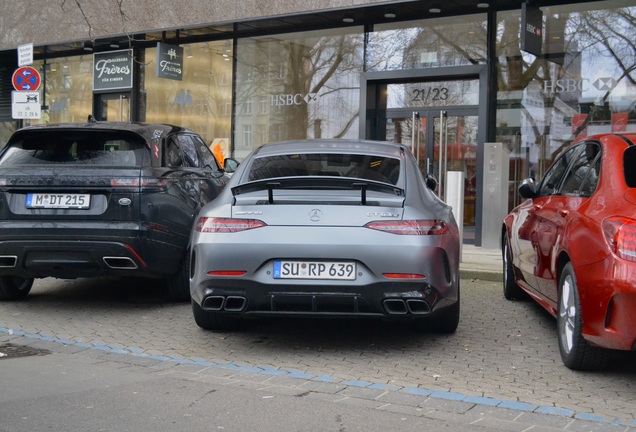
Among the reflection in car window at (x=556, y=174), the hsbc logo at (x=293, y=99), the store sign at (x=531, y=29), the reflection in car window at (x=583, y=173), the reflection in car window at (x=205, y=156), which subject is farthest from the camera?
the hsbc logo at (x=293, y=99)

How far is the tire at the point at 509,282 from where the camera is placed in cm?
813

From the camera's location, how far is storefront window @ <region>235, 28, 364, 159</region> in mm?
15156

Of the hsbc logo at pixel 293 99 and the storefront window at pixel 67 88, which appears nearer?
the hsbc logo at pixel 293 99

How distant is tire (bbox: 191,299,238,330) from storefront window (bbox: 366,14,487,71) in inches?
335

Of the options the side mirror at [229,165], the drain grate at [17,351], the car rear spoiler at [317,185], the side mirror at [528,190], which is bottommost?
the drain grate at [17,351]

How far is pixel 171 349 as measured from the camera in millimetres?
6062

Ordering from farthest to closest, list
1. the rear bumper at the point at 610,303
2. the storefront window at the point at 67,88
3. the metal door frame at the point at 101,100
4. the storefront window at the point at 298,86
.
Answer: the storefront window at the point at 67,88, the metal door frame at the point at 101,100, the storefront window at the point at 298,86, the rear bumper at the point at 610,303

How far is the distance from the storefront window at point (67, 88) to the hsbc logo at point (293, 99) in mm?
5605

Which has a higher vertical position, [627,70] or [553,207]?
[627,70]

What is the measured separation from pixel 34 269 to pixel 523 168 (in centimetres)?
854

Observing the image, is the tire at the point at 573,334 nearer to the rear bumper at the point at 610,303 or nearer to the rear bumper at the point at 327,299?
the rear bumper at the point at 610,303

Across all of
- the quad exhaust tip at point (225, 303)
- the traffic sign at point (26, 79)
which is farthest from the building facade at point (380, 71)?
the quad exhaust tip at point (225, 303)

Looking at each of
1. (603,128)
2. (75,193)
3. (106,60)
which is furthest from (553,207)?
(106,60)

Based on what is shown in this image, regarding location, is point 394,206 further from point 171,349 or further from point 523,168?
point 523,168
